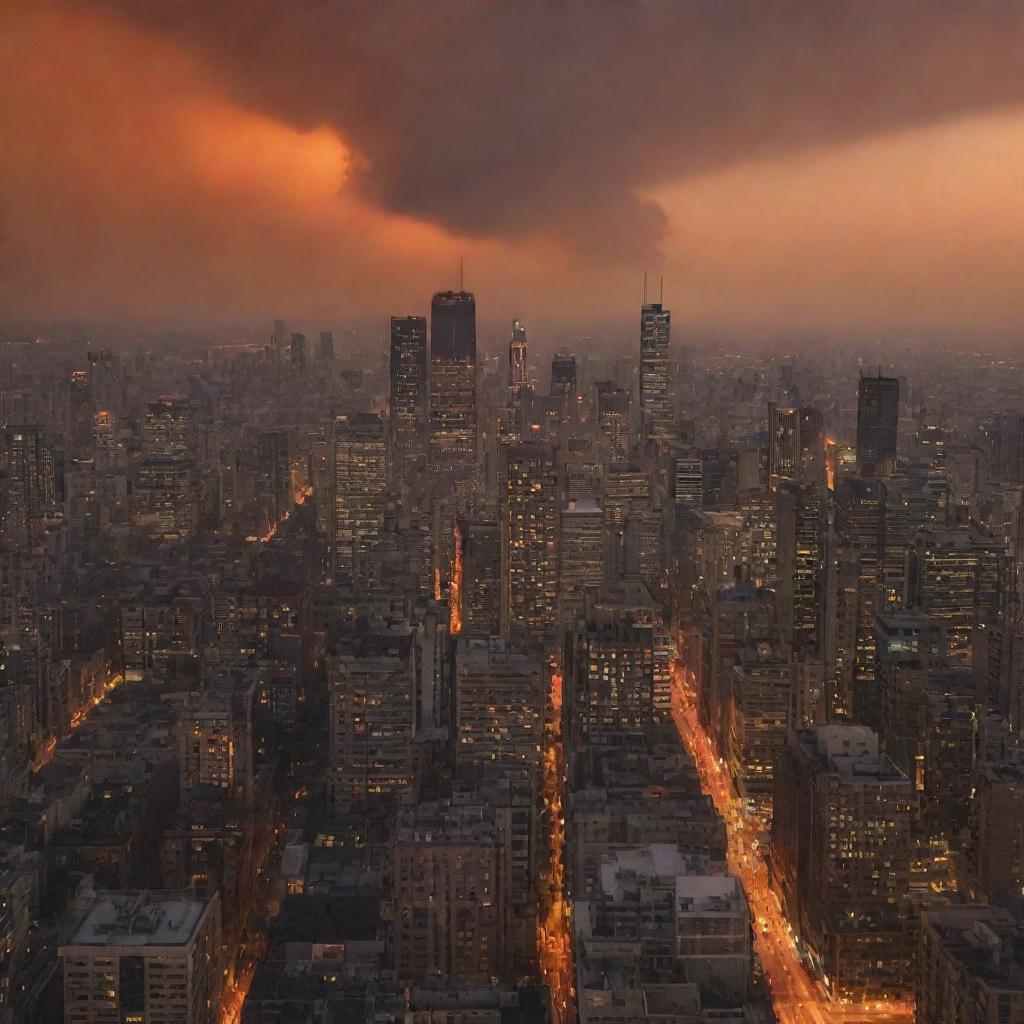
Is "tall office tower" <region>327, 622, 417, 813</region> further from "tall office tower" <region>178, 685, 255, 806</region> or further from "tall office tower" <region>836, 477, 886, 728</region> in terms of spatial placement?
"tall office tower" <region>836, 477, 886, 728</region>

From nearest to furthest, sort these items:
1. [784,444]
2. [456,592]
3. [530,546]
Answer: [456,592] < [530,546] < [784,444]

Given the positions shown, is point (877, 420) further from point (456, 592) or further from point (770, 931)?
point (770, 931)

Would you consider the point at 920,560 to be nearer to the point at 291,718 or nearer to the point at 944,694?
the point at 944,694

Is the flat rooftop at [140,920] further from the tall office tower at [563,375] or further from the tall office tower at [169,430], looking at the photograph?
the tall office tower at [563,375]

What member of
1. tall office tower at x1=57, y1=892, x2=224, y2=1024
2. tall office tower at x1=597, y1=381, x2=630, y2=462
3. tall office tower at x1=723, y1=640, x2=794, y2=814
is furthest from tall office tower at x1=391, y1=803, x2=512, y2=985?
tall office tower at x1=597, y1=381, x2=630, y2=462

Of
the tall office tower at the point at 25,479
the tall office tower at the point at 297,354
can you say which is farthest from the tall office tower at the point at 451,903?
the tall office tower at the point at 25,479

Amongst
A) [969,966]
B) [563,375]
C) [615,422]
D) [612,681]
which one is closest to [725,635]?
[612,681]

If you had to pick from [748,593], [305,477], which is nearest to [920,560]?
[748,593]
